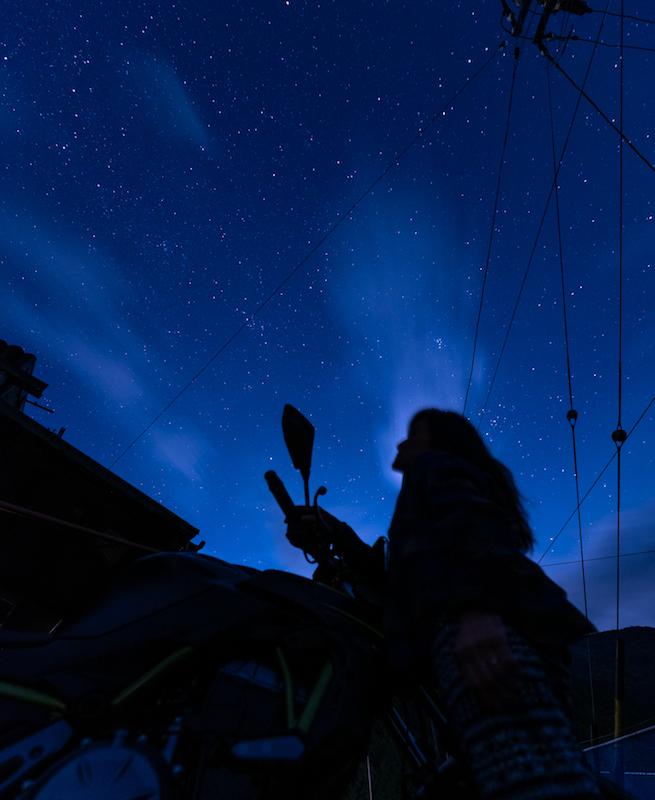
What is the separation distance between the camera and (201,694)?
114 cm

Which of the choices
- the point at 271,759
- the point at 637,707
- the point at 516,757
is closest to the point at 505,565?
the point at 516,757

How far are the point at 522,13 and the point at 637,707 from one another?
56.4 m

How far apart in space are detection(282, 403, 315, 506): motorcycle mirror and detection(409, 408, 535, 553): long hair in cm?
49

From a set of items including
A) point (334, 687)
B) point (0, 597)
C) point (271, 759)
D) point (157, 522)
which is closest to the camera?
point (271, 759)

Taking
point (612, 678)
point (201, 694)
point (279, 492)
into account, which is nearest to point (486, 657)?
point (201, 694)

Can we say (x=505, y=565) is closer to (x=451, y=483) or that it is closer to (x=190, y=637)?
(x=451, y=483)

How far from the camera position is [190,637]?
112 centimetres

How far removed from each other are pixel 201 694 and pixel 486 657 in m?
0.79

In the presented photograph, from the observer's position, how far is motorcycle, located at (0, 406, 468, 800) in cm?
90

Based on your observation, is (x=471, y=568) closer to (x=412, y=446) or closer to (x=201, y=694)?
(x=412, y=446)

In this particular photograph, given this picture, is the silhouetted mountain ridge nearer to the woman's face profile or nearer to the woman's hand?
the woman's face profile

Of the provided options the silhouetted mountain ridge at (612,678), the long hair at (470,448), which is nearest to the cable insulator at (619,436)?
the long hair at (470,448)

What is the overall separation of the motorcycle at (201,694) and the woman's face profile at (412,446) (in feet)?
1.93

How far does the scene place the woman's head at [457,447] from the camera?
5.71ft
